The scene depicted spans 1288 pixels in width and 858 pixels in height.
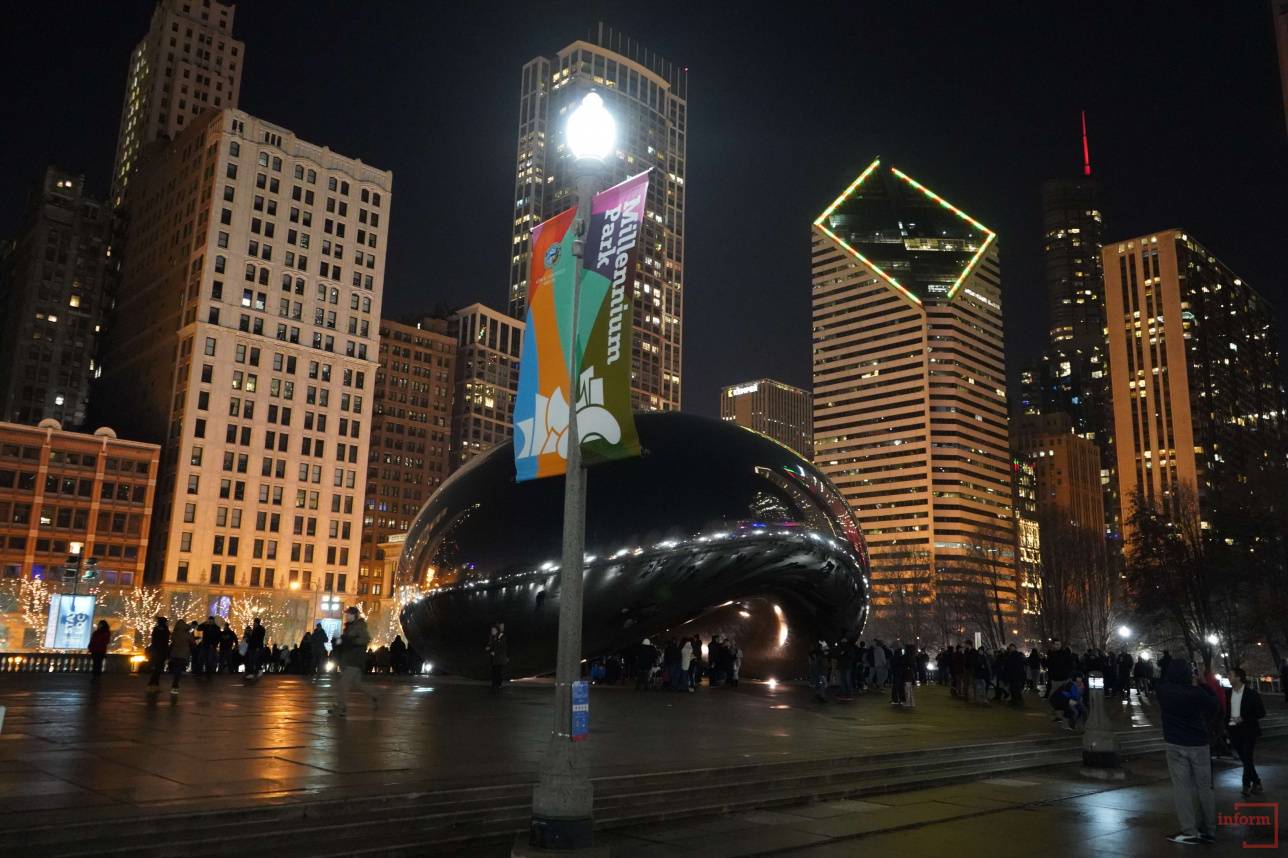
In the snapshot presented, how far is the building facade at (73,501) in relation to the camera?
95000 millimetres

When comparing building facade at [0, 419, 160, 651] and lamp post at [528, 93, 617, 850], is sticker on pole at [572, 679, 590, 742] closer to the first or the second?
lamp post at [528, 93, 617, 850]

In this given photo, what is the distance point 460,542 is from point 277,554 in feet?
289

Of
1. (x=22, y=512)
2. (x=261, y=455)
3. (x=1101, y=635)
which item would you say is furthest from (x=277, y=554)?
(x=1101, y=635)

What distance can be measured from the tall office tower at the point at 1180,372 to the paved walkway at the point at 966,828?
176349 millimetres

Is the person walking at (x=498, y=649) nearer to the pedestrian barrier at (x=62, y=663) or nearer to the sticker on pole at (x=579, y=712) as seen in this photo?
the sticker on pole at (x=579, y=712)

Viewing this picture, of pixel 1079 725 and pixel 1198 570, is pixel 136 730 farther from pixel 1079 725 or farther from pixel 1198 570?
pixel 1198 570

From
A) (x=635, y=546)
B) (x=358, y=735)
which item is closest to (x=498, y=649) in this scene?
(x=635, y=546)

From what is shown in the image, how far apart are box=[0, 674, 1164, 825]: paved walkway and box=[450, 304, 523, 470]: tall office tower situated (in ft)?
482

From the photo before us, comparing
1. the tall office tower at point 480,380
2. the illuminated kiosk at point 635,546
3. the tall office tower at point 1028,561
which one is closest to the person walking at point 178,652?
the illuminated kiosk at point 635,546

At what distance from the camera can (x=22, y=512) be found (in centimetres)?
9531

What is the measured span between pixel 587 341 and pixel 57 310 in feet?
486

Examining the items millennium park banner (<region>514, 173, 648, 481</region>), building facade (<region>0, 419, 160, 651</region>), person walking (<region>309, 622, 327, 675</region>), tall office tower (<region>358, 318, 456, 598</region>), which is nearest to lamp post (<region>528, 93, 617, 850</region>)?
millennium park banner (<region>514, 173, 648, 481</region>)

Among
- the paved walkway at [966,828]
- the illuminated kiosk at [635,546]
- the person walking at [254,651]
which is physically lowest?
the paved walkway at [966,828]

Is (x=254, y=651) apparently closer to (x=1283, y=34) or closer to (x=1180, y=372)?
(x=1283, y=34)
